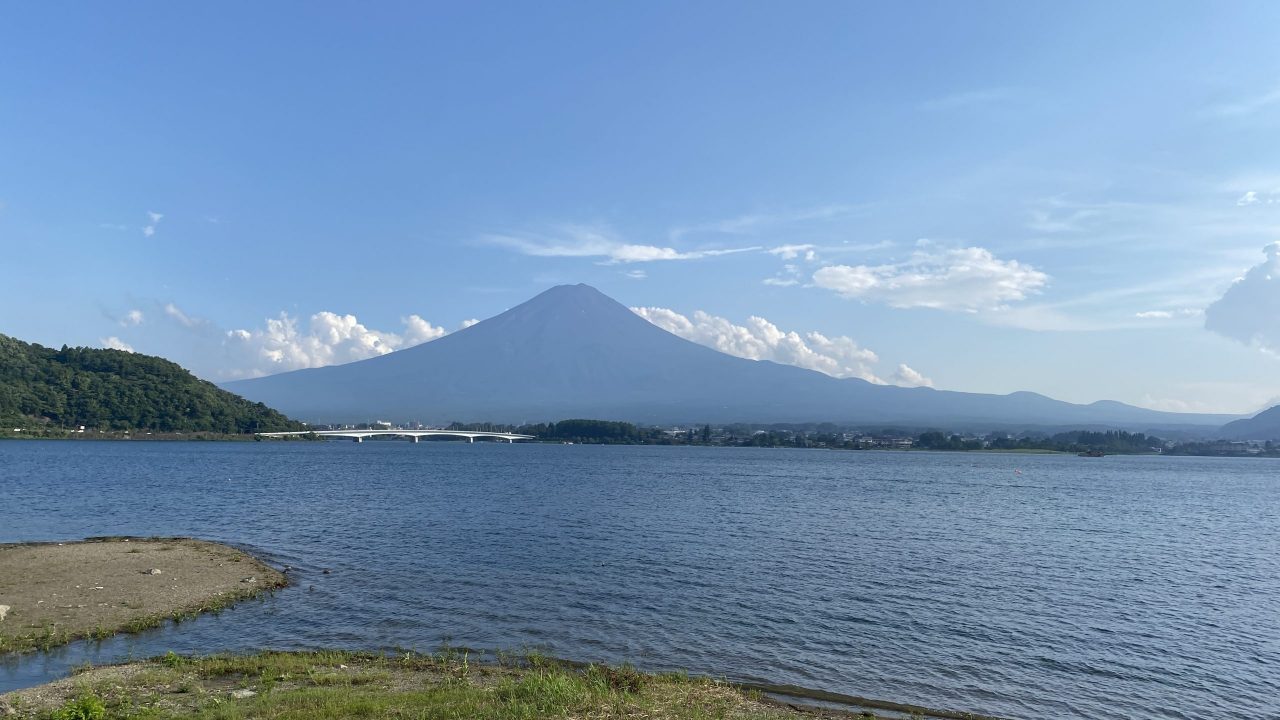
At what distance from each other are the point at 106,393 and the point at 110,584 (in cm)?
14181

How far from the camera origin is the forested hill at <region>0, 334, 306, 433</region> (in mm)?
126875

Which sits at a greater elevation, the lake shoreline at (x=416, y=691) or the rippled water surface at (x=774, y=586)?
the lake shoreline at (x=416, y=691)

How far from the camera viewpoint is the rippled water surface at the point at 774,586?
1675 centimetres

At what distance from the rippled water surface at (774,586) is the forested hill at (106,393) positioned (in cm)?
9206

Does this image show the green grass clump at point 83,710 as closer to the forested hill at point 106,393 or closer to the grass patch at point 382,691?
the grass patch at point 382,691

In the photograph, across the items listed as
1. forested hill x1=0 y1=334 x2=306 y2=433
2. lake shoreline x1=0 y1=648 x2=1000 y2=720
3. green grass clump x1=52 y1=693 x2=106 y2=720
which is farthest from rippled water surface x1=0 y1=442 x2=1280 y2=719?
forested hill x1=0 y1=334 x2=306 y2=433

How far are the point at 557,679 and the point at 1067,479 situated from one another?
96.3 metres

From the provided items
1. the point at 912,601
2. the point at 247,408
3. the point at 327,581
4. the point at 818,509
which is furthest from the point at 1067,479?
the point at 247,408

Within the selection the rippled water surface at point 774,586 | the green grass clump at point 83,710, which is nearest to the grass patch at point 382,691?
the green grass clump at point 83,710

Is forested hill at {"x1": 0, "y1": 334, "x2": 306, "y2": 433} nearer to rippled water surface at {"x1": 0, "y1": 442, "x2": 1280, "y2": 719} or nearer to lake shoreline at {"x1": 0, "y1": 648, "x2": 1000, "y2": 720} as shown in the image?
rippled water surface at {"x1": 0, "y1": 442, "x2": 1280, "y2": 719}

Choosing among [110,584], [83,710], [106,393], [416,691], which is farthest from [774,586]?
[106,393]

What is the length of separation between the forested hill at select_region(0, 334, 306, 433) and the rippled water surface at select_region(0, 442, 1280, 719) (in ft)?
302

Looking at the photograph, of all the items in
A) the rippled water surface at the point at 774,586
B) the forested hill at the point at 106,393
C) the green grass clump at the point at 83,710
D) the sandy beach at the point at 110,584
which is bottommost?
the rippled water surface at the point at 774,586

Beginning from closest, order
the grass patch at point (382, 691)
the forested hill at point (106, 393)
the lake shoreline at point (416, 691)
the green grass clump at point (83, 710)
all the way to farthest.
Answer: the green grass clump at point (83, 710), the grass patch at point (382, 691), the lake shoreline at point (416, 691), the forested hill at point (106, 393)
